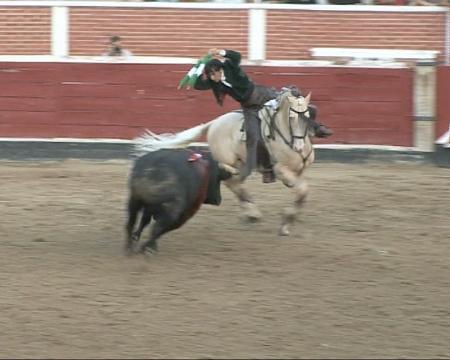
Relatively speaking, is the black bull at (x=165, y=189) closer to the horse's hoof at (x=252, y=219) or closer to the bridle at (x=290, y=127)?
the bridle at (x=290, y=127)

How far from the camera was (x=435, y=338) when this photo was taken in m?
5.52

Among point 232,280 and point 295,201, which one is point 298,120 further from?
point 232,280

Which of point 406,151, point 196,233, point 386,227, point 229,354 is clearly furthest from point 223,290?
point 406,151

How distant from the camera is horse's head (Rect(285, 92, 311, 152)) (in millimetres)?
8172

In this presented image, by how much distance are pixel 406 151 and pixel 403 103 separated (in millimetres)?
607

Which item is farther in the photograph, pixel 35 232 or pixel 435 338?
pixel 35 232

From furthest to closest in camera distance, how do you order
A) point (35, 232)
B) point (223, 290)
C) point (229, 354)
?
point (35, 232), point (223, 290), point (229, 354)

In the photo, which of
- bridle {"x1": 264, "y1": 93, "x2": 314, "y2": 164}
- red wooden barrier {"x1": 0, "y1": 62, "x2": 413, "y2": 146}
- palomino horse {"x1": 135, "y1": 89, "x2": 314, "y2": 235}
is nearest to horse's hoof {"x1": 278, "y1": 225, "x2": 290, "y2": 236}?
palomino horse {"x1": 135, "y1": 89, "x2": 314, "y2": 235}

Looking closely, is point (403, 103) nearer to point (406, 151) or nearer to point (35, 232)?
point (406, 151)

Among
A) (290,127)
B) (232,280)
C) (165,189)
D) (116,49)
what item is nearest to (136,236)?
(165,189)

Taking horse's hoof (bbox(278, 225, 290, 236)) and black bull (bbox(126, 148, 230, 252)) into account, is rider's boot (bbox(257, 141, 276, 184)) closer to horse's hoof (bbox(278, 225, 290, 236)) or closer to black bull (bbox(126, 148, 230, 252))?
horse's hoof (bbox(278, 225, 290, 236))

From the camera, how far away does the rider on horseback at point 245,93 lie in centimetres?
827

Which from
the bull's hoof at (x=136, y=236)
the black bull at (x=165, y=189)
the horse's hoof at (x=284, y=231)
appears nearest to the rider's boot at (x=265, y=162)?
the horse's hoof at (x=284, y=231)

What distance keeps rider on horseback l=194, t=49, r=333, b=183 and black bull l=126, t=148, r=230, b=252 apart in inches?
42.3
